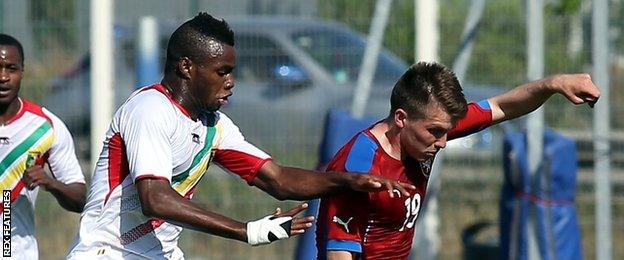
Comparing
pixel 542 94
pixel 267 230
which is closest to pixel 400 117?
Result: pixel 542 94

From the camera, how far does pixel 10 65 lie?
22.3 ft

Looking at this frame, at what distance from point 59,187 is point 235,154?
1238 millimetres

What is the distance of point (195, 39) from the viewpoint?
5531 millimetres

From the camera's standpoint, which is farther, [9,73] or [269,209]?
[269,209]

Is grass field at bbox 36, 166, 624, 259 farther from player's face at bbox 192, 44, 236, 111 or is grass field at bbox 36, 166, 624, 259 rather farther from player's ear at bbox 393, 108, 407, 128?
player's face at bbox 192, 44, 236, 111

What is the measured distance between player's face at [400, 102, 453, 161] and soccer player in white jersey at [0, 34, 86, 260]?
6.30ft

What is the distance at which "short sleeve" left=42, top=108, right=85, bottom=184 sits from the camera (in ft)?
22.8

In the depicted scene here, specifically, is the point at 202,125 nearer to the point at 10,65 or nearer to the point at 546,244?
the point at 10,65

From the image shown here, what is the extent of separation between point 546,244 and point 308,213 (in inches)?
63.9

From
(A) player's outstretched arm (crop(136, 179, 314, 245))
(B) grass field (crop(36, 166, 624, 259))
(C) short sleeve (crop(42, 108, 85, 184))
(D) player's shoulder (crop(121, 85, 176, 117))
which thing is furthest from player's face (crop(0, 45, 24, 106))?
(B) grass field (crop(36, 166, 624, 259))

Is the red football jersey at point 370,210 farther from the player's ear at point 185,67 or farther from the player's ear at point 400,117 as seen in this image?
the player's ear at point 185,67

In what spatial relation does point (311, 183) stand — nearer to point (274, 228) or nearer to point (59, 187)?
point (274, 228)

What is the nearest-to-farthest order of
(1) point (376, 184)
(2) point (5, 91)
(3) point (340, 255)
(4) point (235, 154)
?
(1) point (376, 184) < (3) point (340, 255) < (4) point (235, 154) < (2) point (5, 91)

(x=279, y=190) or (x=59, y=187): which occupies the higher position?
(x=279, y=190)
